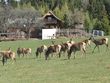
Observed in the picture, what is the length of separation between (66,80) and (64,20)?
9932 centimetres

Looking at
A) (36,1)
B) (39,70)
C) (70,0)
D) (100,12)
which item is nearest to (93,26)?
(100,12)

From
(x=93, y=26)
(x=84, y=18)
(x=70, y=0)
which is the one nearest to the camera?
(x=93, y=26)

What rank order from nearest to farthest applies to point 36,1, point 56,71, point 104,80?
1. point 104,80
2. point 56,71
3. point 36,1

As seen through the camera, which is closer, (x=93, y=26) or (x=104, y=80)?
(x=104, y=80)

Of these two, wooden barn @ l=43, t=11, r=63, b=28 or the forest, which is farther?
wooden barn @ l=43, t=11, r=63, b=28

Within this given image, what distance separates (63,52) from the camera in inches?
1449

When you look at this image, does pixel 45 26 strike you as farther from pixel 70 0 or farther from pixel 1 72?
pixel 1 72

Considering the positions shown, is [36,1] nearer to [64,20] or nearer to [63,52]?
[64,20]

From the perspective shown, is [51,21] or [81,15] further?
[51,21]

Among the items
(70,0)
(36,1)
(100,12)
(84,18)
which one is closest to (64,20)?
(84,18)

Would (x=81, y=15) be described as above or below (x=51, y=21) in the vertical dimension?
above

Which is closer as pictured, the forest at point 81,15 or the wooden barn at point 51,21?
the forest at point 81,15

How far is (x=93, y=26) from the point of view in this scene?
111312 mm

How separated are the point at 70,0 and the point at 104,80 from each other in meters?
149
